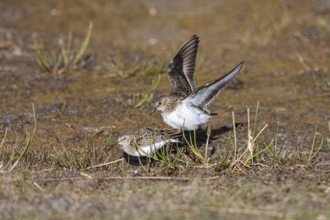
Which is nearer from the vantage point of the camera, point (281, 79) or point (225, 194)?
point (225, 194)

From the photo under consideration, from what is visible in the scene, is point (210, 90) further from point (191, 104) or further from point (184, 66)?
point (184, 66)

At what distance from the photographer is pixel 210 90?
6684mm

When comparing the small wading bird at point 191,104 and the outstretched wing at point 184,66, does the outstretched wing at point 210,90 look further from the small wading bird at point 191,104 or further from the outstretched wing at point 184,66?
the outstretched wing at point 184,66

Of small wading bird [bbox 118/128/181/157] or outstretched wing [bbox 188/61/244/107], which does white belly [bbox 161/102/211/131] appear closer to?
outstretched wing [bbox 188/61/244/107]

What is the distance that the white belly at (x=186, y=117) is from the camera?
22.3 ft

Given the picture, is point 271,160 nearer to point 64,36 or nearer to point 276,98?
point 276,98

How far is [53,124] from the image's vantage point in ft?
24.9

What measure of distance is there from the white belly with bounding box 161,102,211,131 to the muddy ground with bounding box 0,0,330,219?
1.05 ft

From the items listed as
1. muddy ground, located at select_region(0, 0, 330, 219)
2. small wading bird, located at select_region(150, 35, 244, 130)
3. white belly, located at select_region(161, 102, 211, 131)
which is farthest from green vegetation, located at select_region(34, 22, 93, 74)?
white belly, located at select_region(161, 102, 211, 131)

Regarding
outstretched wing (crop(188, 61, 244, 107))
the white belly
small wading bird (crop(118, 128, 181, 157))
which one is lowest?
small wading bird (crop(118, 128, 181, 157))

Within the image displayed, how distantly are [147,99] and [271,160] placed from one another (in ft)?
7.59

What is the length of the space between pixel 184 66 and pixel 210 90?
3.88 ft

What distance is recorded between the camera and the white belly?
6.79 m

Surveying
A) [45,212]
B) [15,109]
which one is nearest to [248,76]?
[15,109]
